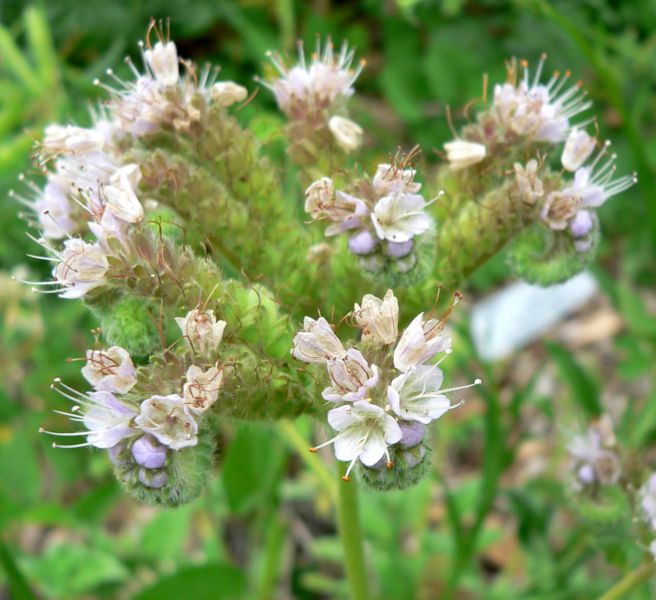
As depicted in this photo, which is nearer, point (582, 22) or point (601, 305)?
point (582, 22)

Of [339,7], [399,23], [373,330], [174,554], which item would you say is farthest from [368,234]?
[339,7]

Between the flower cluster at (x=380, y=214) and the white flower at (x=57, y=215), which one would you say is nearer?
the flower cluster at (x=380, y=214)

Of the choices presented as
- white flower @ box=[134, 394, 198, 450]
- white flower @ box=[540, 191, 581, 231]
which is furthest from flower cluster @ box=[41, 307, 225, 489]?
white flower @ box=[540, 191, 581, 231]

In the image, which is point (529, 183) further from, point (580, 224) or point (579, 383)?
point (579, 383)

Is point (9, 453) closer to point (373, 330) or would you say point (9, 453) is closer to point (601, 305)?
point (373, 330)

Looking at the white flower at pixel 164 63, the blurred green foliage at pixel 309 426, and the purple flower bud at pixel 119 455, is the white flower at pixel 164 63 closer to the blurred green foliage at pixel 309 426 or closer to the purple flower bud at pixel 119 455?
the blurred green foliage at pixel 309 426

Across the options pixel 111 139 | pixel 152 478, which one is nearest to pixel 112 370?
pixel 152 478

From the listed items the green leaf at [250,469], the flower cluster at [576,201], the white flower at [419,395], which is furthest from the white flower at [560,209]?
the green leaf at [250,469]
